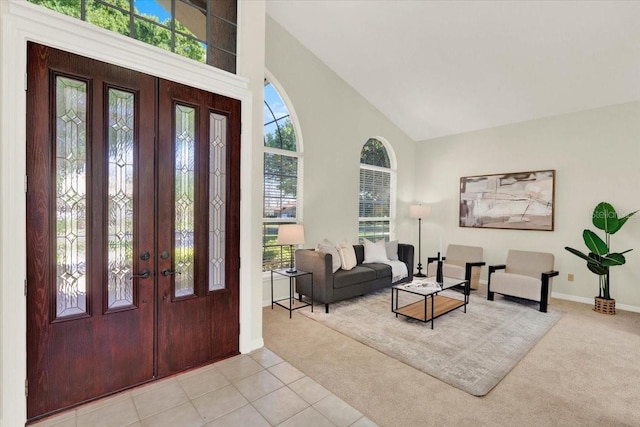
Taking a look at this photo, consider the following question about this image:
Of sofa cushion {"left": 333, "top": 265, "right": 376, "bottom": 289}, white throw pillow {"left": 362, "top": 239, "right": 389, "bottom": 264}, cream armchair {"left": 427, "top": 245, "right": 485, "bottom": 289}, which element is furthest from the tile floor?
cream armchair {"left": 427, "top": 245, "right": 485, "bottom": 289}

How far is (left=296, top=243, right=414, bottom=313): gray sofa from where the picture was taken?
4.14m

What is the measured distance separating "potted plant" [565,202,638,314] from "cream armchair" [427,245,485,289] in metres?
1.34

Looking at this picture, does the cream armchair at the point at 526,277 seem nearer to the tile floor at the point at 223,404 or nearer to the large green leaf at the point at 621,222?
the large green leaf at the point at 621,222

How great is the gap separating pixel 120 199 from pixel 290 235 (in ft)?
7.17

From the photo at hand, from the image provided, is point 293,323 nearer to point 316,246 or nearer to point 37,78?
point 316,246

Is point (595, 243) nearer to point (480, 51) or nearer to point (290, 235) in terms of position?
point (480, 51)

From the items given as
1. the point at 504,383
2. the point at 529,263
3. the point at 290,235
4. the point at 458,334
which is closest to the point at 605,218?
the point at 529,263

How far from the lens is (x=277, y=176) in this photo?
4.71 metres

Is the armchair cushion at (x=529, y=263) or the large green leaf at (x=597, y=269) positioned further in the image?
the armchair cushion at (x=529, y=263)

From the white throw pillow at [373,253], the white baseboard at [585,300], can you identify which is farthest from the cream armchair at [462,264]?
the white baseboard at [585,300]

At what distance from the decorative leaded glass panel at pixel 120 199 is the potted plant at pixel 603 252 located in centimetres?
547

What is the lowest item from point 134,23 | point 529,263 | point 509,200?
point 529,263

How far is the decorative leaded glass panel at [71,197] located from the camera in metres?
2.07

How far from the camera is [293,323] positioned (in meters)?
3.75
